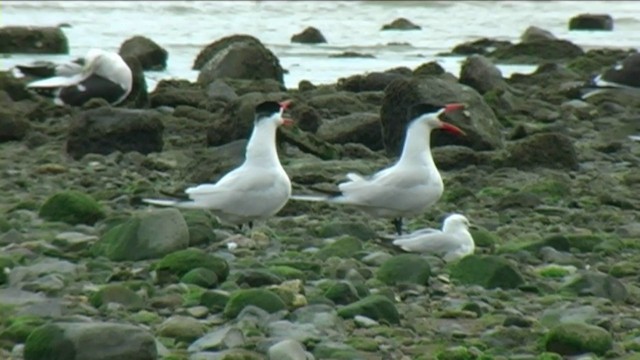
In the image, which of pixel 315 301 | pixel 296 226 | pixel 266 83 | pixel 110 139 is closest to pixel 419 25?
pixel 266 83

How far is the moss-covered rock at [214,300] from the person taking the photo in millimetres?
6961

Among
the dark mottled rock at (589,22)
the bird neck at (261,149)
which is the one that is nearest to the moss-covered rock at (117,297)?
the bird neck at (261,149)

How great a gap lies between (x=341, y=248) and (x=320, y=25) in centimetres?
2299

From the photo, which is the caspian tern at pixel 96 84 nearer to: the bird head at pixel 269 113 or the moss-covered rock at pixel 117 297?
the bird head at pixel 269 113

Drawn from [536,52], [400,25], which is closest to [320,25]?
[400,25]

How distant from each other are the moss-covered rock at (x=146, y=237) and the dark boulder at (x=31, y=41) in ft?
45.8

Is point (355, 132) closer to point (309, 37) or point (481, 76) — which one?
point (481, 76)

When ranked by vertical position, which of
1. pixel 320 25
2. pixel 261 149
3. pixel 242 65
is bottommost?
pixel 320 25

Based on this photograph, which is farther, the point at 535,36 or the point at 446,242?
the point at 535,36

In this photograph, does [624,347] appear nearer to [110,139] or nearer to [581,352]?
[581,352]

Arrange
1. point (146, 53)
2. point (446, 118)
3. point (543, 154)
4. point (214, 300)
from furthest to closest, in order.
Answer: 1. point (146, 53)
2. point (446, 118)
3. point (543, 154)
4. point (214, 300)

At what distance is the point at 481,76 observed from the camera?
16547 millimetres

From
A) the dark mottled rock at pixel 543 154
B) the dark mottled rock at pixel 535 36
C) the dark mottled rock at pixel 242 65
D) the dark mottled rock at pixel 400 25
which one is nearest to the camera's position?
the dark mottled rock at pixel 543 154

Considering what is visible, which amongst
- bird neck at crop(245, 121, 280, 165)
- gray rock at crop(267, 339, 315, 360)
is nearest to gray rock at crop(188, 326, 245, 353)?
gray rock at crop(267, 339, 315, 360)
